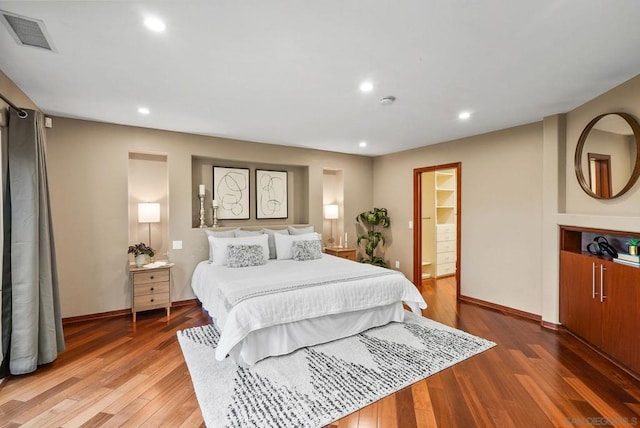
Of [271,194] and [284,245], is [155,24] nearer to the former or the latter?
[284,245]

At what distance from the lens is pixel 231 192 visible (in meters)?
4.90

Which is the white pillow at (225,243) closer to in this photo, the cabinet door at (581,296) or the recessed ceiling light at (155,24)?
the recessed ceiling light at (155,24)

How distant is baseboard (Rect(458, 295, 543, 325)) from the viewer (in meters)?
3.81

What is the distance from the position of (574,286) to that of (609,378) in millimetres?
1025

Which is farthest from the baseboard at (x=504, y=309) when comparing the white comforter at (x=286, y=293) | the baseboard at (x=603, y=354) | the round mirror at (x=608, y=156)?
the round mirror at (x=608, y=156)

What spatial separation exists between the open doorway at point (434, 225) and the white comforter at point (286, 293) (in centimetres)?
208

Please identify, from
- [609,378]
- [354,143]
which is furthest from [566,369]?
[354,143]

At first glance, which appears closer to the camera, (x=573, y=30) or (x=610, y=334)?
(x=573, y=30)

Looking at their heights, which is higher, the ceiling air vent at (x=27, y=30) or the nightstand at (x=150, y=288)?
the ceiling air vent at (x=27, y=30)

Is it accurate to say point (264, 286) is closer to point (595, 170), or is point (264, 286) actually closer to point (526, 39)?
point (526, 39)

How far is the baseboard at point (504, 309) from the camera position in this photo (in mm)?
3812

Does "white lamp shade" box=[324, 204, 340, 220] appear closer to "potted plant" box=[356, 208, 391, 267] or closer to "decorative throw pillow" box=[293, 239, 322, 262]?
"potted plant" box=[356, 208, 391, 267]

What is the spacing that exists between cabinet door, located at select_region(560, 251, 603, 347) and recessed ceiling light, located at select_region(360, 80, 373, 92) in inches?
107

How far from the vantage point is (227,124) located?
387cm
